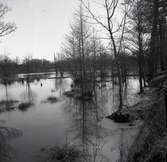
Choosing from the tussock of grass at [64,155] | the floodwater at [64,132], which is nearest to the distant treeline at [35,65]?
the floodwater at [64,132]

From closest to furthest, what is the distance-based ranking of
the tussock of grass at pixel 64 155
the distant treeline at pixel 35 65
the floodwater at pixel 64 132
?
1. the tussock of grass at pixel 64 155
2. the floodwater at pixel 64 132
3. the distant treeline at pixel 35 65

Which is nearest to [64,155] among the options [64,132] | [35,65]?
[64,132]

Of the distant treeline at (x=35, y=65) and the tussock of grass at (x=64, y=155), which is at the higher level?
the distant treeline at (x=35, y=65)

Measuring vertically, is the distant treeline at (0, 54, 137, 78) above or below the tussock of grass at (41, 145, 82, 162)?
above

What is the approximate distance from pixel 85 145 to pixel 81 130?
2.18 meters

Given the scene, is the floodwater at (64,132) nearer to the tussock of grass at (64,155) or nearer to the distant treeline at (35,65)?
the tussock of grass at (64,155)

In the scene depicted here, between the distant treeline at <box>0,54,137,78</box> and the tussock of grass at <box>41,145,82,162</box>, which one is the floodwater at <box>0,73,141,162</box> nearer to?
the tussock of grass at <box>41,145,82,162</box>

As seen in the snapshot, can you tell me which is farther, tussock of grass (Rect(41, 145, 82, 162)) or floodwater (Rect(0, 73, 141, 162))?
floodwater (Rect(0, 73, 141, 162))

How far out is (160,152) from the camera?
3.79 metres

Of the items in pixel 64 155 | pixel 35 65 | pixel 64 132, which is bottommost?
pixel 64 132

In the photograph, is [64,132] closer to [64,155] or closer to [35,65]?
[64,155]

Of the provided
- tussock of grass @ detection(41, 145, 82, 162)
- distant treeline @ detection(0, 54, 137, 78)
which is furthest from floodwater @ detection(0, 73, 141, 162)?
distant treeline @ detection(0, 54, 137, 78)

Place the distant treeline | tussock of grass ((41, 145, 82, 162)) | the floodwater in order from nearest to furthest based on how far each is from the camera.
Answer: tussock of grass ((41, 145, 82, 162))
the floodwater
the distant treeline

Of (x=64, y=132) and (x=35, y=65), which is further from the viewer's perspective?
(x=35, y=65)
